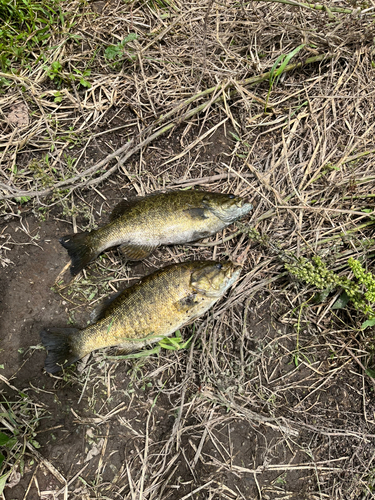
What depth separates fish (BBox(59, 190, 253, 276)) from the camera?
10.4ft

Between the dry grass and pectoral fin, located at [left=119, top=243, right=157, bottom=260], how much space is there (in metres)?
0.23

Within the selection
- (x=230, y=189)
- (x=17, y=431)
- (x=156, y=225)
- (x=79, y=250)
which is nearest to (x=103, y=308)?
(x=79, y=250)

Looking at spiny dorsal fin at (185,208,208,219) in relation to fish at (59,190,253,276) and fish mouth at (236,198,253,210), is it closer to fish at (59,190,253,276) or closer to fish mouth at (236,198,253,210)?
fish at (59,190,253,276)

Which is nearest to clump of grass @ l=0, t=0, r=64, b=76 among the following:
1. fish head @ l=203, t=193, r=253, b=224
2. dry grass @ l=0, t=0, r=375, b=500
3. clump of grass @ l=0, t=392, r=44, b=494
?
dry grass @ l=0, t=0, r=375, b=500

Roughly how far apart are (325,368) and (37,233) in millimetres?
3175

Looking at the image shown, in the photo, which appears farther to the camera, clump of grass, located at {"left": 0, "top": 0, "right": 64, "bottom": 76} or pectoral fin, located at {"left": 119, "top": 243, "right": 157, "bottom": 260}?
clump of grass, located at {"left": 0, "top": 0, "right": 64, "bottom": 76}

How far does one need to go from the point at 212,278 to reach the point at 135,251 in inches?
30.3

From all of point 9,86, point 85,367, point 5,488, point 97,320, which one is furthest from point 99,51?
point 5,488

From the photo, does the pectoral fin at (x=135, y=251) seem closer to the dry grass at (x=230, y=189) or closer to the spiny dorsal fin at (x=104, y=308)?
the dry grass at (x=230, y=189)

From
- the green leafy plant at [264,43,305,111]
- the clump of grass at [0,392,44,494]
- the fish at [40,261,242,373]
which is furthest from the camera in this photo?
the green leafy plant at [264,43,305,111]

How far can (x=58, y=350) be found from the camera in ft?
9.91

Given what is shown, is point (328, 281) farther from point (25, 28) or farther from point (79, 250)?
point (25, 28)

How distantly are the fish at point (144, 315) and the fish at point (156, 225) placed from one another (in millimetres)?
345

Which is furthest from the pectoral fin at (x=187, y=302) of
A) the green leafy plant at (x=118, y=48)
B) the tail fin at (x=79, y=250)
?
the green leafy plant at (x=118, y=48)
